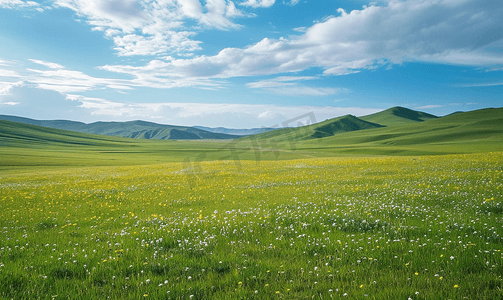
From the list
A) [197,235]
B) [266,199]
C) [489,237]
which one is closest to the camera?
[489,237]

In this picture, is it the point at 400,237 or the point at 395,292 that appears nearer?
the point at 395,292

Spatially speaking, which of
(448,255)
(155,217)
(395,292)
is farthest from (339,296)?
(155,217)

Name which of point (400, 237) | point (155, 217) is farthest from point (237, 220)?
point (400, 237)

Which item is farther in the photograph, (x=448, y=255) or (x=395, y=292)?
(x=448, y=255)

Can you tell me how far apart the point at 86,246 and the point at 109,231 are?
167 centimetres

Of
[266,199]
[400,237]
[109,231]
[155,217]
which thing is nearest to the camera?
[400,237]

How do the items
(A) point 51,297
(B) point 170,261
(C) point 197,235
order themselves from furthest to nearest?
(C) point 197,235 < (B) point 170,261 < (A) point 51,297

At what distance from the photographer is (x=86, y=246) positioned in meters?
7.97

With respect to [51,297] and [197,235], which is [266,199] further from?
[51,297]

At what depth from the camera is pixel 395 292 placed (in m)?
4.74

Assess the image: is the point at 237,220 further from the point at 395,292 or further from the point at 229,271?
the point at 395,292

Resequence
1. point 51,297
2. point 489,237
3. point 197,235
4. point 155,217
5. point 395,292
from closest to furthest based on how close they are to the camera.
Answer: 1. point 395,292
2. point 51,297
3. point 489,237
4. point 197,235
5. point 155,217

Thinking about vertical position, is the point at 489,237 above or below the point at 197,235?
above

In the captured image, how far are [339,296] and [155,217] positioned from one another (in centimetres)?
866
